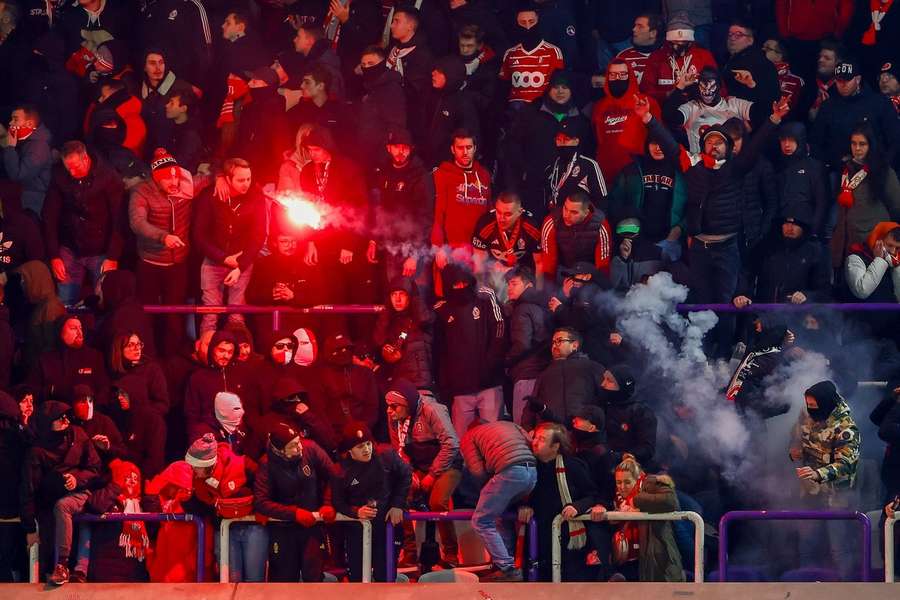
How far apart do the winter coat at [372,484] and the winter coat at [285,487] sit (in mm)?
172

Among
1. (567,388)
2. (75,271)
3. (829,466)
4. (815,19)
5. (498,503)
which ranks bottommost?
(498,503)

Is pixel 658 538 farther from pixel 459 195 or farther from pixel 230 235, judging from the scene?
pixel 230 235

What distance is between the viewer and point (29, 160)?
1725 centimetres

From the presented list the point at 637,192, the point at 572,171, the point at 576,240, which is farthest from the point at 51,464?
the point at 637,192

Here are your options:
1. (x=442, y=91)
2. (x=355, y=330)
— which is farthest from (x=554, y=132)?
(x=355, y=330)

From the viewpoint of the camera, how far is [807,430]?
15141 millimetres

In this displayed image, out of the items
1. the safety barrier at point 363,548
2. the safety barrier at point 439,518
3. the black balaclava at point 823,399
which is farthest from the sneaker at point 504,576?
the black balaclava at point 823,399

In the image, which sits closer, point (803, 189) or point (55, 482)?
point (55, 482)

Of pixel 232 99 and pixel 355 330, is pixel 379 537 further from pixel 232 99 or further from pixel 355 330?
pixel 232 99

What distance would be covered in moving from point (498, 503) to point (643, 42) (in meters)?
5.23

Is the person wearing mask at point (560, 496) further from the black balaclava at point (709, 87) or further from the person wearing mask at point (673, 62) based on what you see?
the person wearing mask at point (673, 62)

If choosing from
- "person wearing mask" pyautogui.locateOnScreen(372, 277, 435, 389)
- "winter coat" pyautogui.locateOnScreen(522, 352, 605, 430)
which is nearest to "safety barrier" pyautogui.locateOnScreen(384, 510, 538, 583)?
"winter coat" pyautogui.locateOnScreen(522, 352, 605, 430)

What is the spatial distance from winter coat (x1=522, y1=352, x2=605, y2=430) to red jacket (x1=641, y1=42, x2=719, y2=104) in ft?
10.4

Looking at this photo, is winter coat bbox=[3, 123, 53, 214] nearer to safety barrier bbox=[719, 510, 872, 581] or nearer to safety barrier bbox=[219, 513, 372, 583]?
safety barrier bbox=[219, 513, 372, 583]
